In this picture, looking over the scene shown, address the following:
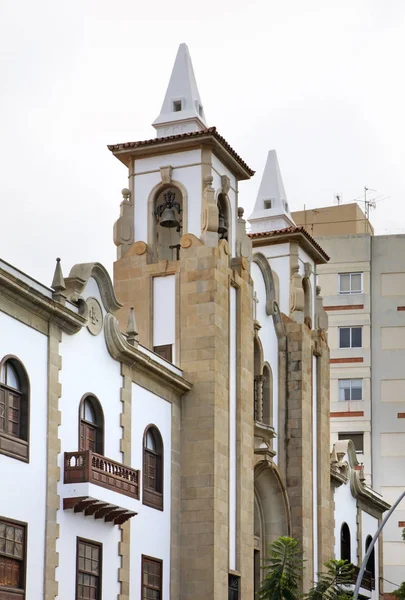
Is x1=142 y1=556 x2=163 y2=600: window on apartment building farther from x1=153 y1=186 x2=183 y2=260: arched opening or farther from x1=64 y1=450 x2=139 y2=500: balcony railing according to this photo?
x1=153 y1=186 x2=183 y2=260: arched opening

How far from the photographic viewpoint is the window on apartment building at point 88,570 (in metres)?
32.5

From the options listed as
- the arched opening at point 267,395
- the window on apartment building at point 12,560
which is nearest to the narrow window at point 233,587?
the arched opening at point 267,395

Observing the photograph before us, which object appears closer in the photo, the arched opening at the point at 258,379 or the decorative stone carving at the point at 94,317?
the decorative stone carving at the point at 94,317

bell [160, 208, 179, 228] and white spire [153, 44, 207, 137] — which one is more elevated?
white spire [153, 44, 207, 137]

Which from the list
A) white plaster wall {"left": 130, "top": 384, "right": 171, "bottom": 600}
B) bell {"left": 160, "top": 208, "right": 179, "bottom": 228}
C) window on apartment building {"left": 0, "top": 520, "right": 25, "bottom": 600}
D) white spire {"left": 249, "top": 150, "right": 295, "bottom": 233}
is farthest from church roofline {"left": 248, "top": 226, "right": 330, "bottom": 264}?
window on apartment building {"left": 0, "top": 520, "right": 25, "bottom": 600}

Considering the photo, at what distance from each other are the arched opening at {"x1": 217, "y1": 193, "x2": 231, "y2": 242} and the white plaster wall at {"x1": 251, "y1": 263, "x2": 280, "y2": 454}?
3617 mm

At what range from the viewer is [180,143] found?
4178 centimetres

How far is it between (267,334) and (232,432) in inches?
251

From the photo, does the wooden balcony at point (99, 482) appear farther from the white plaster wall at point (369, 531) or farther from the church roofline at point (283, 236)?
the white plaster wall at point (369, 531)

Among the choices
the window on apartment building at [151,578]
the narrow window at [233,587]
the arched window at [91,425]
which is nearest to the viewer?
the arched window at [91,425]

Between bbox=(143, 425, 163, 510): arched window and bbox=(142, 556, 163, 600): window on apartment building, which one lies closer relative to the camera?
bbox=(142, 556, 163, 600): window on apartment building

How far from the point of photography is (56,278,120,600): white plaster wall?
105 ft

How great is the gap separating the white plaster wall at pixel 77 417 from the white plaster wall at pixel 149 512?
962mm

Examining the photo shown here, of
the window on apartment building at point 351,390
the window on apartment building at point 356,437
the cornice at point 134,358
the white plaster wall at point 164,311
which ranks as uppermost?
the window on apartment building at point 351,390
